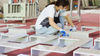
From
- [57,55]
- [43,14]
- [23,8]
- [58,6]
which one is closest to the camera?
[57,55]

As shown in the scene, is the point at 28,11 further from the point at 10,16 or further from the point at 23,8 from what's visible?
the point at 10,16

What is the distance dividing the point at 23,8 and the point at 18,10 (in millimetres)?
330

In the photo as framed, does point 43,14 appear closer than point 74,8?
Yes

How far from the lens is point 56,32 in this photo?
6.70ft

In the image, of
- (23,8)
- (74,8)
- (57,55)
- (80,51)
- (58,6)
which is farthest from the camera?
(74,8)

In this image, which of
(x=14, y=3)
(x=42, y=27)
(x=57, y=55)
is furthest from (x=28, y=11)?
(x=57, y=55)

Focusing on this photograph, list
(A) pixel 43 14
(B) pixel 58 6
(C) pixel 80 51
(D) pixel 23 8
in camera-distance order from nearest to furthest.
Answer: (C) pixel 80 51 < (B) pixel 58 6 < (A) pixel 43 14 < (D) pixel 23 8

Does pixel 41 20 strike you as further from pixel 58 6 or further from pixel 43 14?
pixel 58 6

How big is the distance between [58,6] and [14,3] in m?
2.85

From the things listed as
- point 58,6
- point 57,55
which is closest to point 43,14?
point 58,6

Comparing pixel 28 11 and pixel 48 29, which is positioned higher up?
pixel 28 11

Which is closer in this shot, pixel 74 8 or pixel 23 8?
pixel 23 8

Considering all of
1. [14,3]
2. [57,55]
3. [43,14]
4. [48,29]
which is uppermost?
[14,3]

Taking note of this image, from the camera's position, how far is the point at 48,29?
1968 mm
